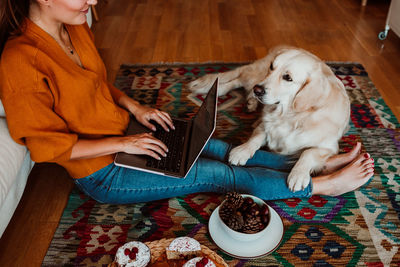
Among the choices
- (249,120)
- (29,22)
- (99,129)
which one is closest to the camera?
(29,22)

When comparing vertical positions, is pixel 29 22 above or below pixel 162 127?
above

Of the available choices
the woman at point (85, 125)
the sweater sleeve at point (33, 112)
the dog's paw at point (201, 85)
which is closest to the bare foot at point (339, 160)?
the woman at point (85, 125)

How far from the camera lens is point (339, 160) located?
1656 mm

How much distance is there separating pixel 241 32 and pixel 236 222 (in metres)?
2.31

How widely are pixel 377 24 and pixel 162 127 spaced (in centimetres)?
274

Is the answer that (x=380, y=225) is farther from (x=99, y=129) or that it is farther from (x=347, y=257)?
(x=99, y=129)

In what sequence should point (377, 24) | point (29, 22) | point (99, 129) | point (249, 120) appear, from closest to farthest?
point (29, 22) < point (99, 129) < point (249, 120) < point (377, 24)

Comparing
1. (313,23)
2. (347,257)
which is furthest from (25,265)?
(313,23)

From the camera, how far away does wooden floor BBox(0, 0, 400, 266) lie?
9.06 feet

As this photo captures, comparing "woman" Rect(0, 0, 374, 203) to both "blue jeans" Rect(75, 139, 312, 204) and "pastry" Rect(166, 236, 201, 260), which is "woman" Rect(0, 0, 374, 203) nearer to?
"blue jeans" Rect(75, 139, 312, 204)

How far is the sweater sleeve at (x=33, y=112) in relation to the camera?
103 cm

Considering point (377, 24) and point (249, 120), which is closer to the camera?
point (249, 120)

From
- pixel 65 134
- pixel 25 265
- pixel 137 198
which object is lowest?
pixel 25 265

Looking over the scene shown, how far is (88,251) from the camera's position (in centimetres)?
142
